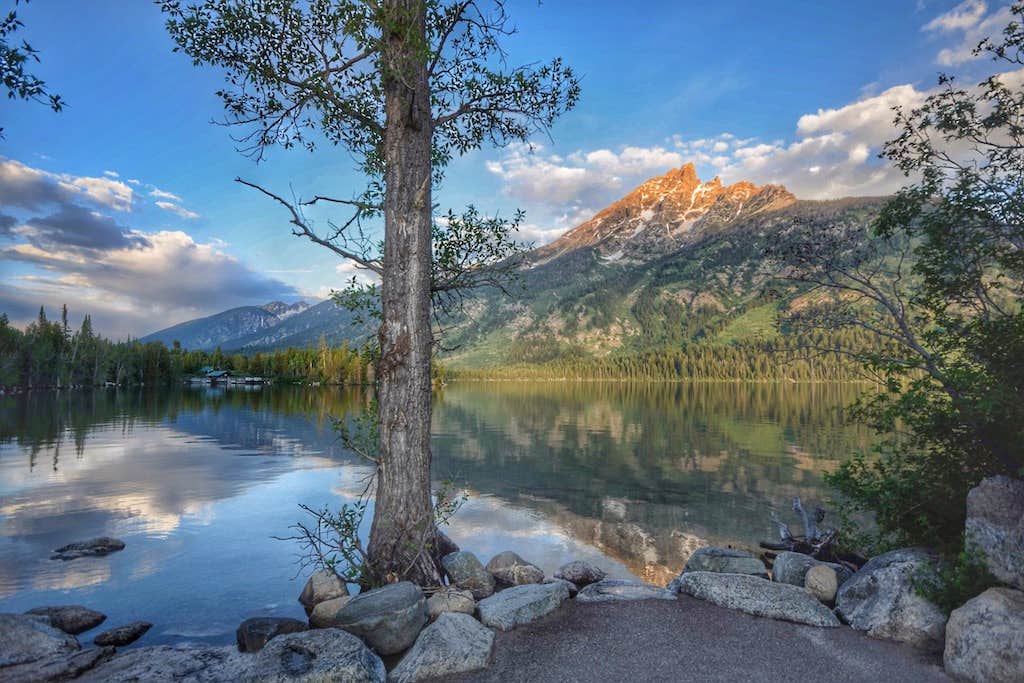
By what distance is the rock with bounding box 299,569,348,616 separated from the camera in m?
12.7

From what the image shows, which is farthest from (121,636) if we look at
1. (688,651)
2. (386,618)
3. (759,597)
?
(759,597)

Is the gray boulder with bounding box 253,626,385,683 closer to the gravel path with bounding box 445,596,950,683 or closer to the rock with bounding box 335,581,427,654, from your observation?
the rock with bounding box 335,581,427,654

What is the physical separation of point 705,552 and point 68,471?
121 feet

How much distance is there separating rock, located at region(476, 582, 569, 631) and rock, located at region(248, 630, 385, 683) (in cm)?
276

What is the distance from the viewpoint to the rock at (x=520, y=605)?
10.5 meters

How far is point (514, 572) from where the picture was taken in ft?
46.4

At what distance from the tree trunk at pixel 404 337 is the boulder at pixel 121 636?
5.28m

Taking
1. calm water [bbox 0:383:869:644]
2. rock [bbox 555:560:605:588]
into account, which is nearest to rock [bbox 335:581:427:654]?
calm water [bbox 0:383:869:644]

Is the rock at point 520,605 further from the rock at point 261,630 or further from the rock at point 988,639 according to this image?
the rock at point 988,639

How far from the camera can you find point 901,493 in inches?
499

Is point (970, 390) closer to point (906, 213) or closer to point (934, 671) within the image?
point (906, 213)

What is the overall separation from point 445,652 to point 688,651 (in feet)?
14.0

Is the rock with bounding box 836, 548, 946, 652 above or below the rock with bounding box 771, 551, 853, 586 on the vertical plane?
above

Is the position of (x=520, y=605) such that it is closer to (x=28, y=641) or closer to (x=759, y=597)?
(x=759, y=597)
